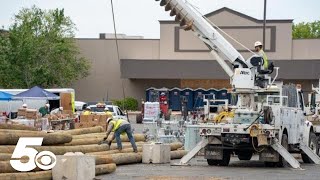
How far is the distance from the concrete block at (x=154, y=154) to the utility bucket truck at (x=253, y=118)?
3.78 ft

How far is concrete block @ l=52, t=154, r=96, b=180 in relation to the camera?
64.8 ft

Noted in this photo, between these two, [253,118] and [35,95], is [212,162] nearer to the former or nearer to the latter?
[253,118]

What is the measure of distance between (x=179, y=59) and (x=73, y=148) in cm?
5198

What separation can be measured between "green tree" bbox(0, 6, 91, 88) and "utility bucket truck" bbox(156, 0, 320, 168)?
139ft

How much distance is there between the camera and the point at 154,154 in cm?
2752

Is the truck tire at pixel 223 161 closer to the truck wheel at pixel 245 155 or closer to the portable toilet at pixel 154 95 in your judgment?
the truck wheel at pixel 245 155

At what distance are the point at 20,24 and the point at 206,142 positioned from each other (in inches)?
2040

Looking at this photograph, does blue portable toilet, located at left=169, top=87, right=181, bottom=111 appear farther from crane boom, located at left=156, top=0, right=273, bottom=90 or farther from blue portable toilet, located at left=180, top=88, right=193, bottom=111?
crane boom, located at left=156, top=0, right=273, bottom=90

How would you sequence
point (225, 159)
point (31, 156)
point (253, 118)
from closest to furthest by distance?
point (31, 156) → point (253, 118) → point (225, 159)

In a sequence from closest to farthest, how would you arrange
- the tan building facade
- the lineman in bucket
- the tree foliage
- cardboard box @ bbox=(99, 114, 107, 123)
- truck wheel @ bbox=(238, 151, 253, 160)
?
the lineman in bucket → truck wheel @ bbox=(238, 151, 253, 160) → cardboard box @ bbox=(99, 114, 107, 123) → the tree foliage → the tan building facade

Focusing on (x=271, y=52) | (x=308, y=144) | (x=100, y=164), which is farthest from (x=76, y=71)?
(x=100, y=164)

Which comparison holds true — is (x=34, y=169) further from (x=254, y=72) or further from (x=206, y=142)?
(x=254, y=72)

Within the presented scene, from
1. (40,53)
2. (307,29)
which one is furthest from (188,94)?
(307,29)

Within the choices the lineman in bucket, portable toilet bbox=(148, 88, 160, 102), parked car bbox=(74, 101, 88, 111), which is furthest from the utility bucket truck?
portable toilet bbox=(148, 88, 160, 102)
